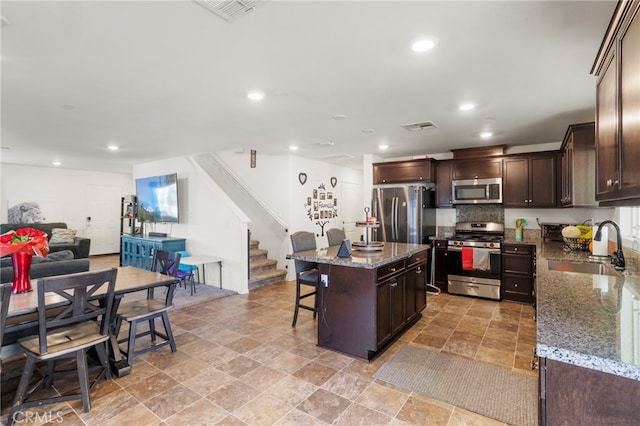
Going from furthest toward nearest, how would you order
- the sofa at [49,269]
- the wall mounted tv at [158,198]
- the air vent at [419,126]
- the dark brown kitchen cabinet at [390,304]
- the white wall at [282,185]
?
1. the wall mounted tv at [158,198]
2. the white wall at [282,185]
3. the air vent at [419,126]
4. the sofa at [49,269]
5. the dark brown kitchen cabinet at [390,304]

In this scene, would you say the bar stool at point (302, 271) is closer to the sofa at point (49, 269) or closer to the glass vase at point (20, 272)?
the glass vase at point (20, 272)

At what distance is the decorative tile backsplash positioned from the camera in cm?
527

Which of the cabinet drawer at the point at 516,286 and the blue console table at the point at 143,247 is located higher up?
the blue console table at the point at 143,247

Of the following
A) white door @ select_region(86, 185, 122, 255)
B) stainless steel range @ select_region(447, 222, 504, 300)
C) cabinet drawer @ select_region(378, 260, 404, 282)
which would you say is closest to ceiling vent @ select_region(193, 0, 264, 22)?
cabinet drawer @ select_region(378, 260, 404, 282)

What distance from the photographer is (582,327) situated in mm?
1249

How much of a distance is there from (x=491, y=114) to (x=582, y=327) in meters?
2.87

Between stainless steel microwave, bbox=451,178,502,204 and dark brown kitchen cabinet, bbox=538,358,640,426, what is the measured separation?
4371 mm

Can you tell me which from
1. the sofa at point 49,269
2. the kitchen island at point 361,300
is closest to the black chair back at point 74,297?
the sofa at point 49,269

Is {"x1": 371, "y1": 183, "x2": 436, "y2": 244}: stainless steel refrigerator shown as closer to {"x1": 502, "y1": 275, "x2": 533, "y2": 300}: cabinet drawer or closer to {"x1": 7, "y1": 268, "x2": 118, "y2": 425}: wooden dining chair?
{"x1": 502, "y1": 275, "x2": 533, "y2": 300}: cabinet drawer

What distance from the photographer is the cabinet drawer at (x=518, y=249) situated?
14.7ft

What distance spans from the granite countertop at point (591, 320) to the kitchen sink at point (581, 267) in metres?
0.20

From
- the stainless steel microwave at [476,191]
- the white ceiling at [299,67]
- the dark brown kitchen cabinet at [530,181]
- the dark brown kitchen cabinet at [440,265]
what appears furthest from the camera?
the dark brown kitchen cabinet at [440,265]

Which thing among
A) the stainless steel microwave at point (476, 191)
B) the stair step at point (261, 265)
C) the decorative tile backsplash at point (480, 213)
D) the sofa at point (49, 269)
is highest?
the stainless steel microwave at point (476, 191)

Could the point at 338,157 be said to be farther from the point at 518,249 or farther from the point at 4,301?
the point at 4,301
